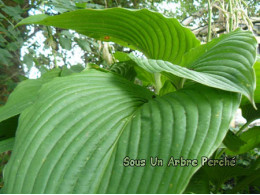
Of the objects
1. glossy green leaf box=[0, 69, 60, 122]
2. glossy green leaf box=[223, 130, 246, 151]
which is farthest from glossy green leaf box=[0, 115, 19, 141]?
glossy green leaf box=[223, 130, 246, 151]

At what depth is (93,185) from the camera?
0.39m

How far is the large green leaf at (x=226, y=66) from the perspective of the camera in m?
0.46

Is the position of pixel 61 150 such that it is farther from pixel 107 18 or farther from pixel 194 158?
pixel 107 18

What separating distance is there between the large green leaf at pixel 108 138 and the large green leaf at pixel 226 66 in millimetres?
29

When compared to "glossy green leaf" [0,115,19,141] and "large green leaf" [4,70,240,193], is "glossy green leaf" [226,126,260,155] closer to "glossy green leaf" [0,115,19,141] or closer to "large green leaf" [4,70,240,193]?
"large green leaf" [4,70,240,193]

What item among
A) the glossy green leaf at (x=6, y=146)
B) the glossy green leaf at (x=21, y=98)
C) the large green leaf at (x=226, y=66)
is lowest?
the glossy green leaf at (x=6, y=146)

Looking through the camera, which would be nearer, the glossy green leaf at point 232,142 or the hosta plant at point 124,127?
the hosta plant at point 124,127

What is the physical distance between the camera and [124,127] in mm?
474

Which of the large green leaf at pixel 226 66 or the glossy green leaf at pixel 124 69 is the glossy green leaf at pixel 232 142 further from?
the glossy green leaf at pixel 124 69

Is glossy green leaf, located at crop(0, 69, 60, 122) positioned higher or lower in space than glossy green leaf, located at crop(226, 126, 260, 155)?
higher

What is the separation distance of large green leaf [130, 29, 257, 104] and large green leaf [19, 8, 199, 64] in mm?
150

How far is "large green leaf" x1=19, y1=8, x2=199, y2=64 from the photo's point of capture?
0.68 metres

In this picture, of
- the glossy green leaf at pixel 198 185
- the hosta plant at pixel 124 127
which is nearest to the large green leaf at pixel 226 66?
the hosta plant at pixel 124 127

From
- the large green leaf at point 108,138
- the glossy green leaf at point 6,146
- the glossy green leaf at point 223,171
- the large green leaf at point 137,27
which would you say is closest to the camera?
the large green leaf at point 108,138
